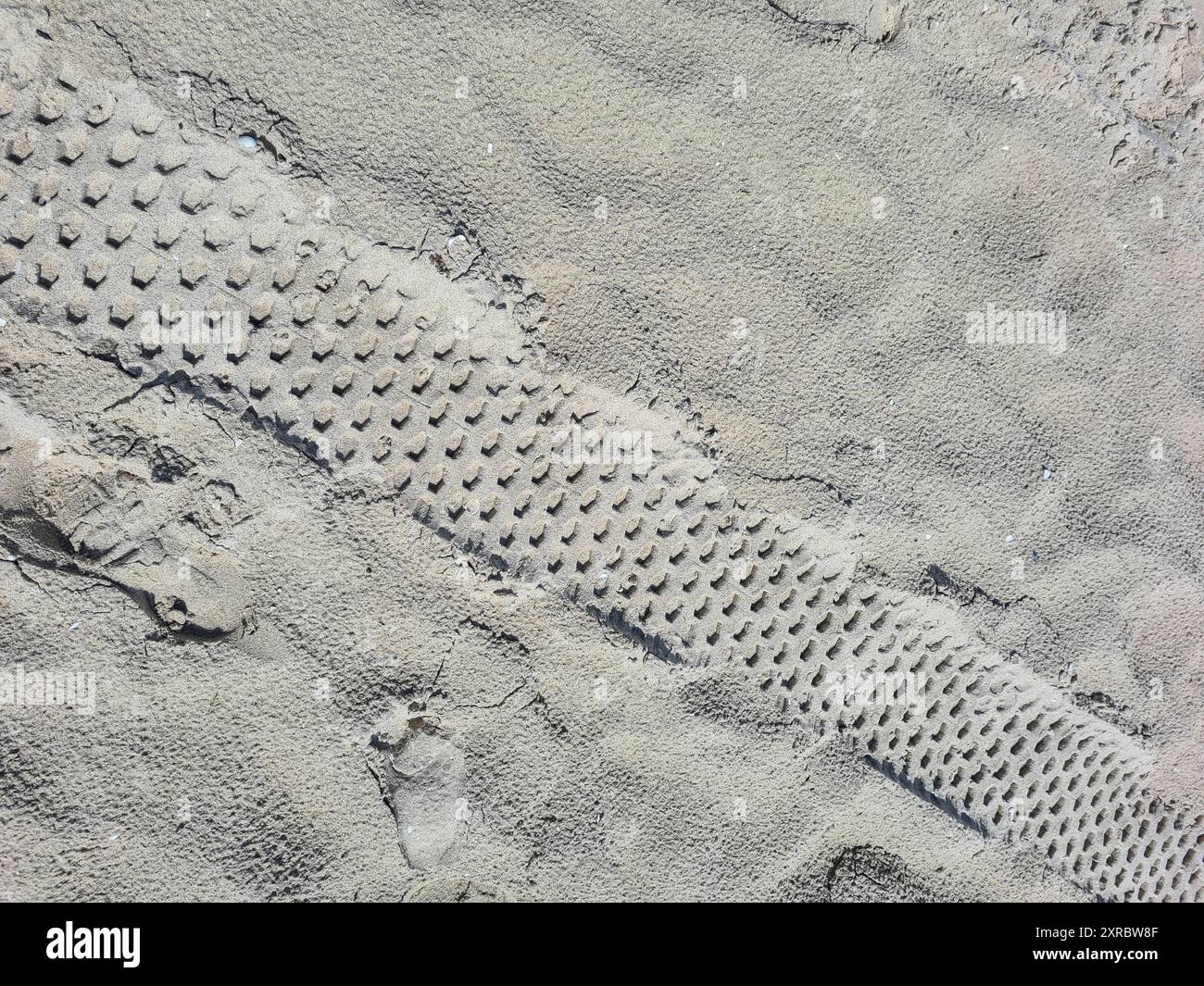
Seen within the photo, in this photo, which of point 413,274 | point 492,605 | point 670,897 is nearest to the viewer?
point 413,274

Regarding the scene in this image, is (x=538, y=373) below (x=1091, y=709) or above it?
above

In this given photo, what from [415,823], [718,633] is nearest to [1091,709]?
[718,633]

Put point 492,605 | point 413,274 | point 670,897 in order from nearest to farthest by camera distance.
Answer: point 413,274 → point 492,605 → point 670,897

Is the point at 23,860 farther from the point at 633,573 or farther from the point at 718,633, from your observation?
the point at 718,633

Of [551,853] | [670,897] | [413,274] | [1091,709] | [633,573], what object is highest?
[413,274]

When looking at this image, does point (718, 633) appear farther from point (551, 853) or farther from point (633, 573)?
point (551, 853)

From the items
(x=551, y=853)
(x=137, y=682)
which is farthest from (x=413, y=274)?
(x=551, y=853)

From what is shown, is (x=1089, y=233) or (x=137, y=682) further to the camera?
(x=1089, y=233)
